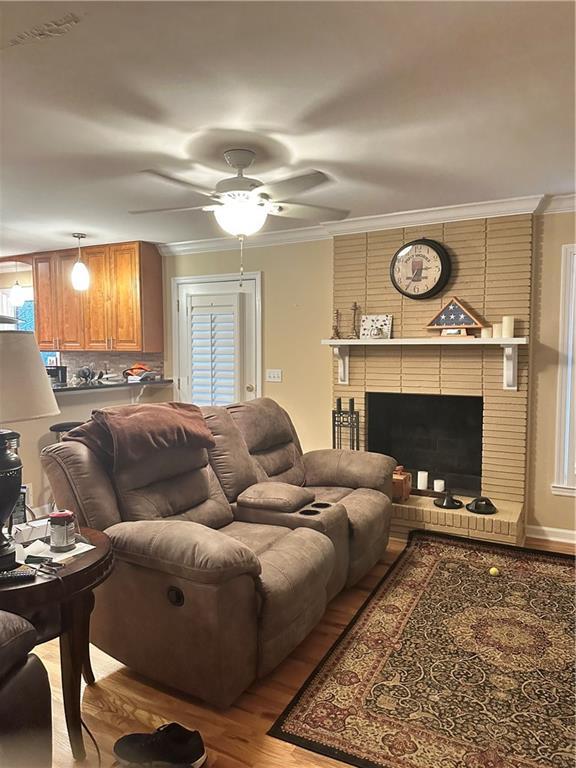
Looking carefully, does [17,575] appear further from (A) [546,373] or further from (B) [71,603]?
(A) [546,373]

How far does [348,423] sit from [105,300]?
9.56ft

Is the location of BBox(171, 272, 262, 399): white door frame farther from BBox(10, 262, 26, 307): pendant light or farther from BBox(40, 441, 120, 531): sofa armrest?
BBox(40, 441, 120, 531): sofa armrest

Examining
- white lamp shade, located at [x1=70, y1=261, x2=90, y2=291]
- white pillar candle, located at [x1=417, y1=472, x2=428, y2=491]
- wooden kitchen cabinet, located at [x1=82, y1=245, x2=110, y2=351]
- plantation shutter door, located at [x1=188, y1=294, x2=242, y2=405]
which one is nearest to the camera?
white pillar candle, located at [x1=417, y1=472, x2=428, y2=491]

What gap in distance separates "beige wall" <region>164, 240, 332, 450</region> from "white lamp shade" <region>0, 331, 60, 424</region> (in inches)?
125

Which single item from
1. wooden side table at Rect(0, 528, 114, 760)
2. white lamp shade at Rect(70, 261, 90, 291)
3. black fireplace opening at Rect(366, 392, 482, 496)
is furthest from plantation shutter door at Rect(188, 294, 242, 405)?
wooden side table at Rect(0, 528, 114, 760)

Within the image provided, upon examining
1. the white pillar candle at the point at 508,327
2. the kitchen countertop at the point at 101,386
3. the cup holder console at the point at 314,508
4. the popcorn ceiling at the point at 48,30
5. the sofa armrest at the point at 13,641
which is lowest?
the cup holder console at the point at 314,508

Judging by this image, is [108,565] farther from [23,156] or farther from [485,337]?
[485,337]

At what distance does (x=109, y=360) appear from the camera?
599cm

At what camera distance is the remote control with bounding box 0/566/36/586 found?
165 cm

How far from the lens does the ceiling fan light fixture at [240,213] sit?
9.30ft

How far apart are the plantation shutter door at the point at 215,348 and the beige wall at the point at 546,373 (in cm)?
269

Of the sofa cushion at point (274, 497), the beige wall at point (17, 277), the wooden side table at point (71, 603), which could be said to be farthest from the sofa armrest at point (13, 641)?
the beige wall at point (17, 277)

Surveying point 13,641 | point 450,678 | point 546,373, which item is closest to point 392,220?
point 546,373

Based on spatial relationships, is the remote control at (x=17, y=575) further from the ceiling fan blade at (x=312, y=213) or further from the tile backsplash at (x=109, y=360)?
the tile backsplash at (x=109, y=360)
